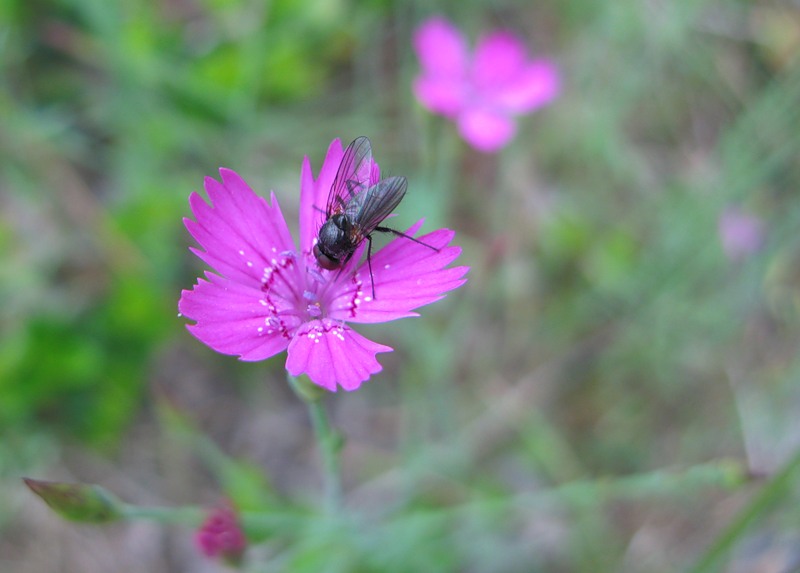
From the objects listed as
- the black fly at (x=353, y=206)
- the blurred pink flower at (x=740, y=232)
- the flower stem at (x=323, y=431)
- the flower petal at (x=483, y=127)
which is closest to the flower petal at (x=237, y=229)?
the black fly at (x=353, y=206)

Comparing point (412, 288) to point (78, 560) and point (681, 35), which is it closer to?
point (78, 560)

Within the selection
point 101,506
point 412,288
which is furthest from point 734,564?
point 101,506

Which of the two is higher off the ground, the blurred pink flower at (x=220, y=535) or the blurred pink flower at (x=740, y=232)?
the blurred pink flower at (x=740, y=232)

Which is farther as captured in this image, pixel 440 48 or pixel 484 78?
pixel 484 78

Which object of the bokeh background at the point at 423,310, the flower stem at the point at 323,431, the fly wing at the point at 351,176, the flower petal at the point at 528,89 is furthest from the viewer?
the flower petal at the point at 528,89

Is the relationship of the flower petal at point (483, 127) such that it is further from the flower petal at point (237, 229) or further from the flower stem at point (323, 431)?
the flower stem at point (323, 431)

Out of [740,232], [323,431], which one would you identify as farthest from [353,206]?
[740,232]

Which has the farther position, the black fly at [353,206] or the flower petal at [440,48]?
the flower petal at [440,48]

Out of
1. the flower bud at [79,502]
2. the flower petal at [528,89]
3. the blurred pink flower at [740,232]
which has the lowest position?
the flower bud at [79,502]

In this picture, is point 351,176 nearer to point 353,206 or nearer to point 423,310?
point 353,206
